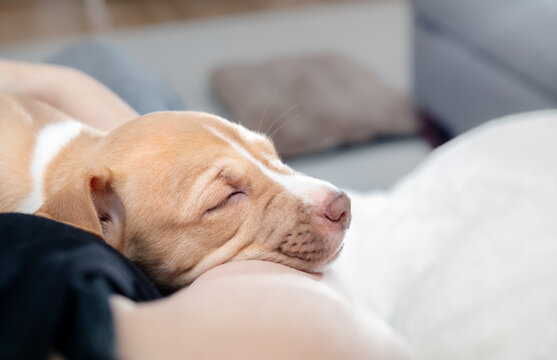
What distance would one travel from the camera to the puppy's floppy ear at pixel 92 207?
879mm

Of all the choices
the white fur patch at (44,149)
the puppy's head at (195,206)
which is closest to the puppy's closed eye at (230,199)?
the puppy's head at (195,206)

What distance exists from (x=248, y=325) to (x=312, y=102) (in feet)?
9.13

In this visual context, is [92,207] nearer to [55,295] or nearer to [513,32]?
[55,295]

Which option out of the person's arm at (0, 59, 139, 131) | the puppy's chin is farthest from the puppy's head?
the person's arm at (0, 59, 139, 131)

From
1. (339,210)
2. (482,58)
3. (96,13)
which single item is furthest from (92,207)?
(96,13)

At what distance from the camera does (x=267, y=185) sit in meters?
1.04

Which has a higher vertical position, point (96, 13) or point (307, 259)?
point (307, 259)

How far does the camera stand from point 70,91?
132 cm

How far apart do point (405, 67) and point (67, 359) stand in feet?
13.0

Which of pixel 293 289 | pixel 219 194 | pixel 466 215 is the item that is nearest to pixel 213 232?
pixel 219 194

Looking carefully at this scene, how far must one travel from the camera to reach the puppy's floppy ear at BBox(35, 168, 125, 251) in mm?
879

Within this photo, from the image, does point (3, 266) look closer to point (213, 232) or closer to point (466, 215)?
Result: point (213, 232)

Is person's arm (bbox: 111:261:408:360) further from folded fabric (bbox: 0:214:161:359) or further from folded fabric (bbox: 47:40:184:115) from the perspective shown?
folded fabric (bbox: 47:40:184:115)

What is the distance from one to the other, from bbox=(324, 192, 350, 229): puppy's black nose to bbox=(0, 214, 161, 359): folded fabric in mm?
468
